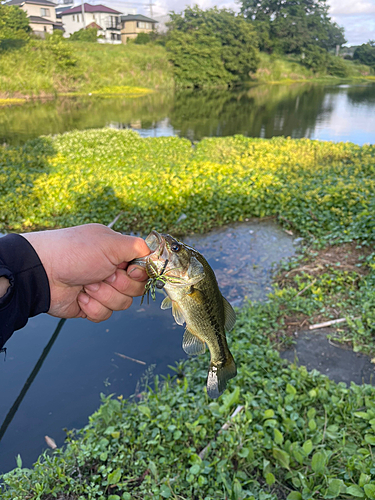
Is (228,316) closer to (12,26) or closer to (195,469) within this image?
(195,469)

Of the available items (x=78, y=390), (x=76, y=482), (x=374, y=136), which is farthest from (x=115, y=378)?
(x=374, y=136)

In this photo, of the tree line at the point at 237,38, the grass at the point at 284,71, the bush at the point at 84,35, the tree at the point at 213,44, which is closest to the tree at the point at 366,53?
the tree line at the point at 237,38

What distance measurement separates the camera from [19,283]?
67.1 inches

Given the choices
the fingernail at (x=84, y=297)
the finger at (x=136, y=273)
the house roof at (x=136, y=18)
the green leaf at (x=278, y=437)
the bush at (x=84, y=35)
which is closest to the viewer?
the finger at (x=136, y=273)

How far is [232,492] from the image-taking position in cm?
Answer: 252

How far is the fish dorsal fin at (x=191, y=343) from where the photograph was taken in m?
1.75

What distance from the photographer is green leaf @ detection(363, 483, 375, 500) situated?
2309 mm

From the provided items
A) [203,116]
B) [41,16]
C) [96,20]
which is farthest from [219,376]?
[96,20]

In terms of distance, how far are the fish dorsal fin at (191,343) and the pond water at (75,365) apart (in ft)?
8.43

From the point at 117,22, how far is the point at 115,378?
69.0 metres

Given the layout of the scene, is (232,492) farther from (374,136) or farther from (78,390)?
(374,136)

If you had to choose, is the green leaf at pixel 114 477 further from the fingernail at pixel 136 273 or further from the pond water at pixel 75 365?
the fingernail at pixel 136 273

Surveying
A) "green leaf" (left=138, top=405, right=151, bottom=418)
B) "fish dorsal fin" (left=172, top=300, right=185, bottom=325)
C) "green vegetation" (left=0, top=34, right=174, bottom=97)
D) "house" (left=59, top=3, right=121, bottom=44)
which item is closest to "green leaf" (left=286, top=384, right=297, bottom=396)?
"green leaf" (left=138, top=405, right=151, bottom=418)

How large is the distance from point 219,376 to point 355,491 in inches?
58.7
